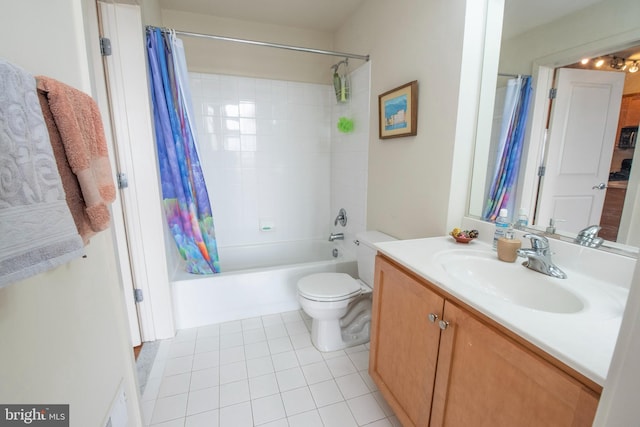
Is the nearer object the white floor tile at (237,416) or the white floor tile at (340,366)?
the white floor tile at (237,416)

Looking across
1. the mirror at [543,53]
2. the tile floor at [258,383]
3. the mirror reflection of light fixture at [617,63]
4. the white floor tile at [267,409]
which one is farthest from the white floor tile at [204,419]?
the mirror reflection of light fixture at [617,63]

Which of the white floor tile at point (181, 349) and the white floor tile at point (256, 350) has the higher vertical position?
the white floor tile at point (256, 350)

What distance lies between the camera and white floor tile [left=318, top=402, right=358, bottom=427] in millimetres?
1310

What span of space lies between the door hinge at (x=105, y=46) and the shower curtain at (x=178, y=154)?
212mm

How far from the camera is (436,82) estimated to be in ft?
4.83

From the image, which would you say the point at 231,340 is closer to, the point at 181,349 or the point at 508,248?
the point at 181,349

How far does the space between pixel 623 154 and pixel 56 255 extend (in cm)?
155

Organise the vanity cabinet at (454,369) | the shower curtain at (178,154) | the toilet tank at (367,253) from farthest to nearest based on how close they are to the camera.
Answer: the toilet tank at (367,253) < the shower curtain at (178,154) < the vanity cabinet at (454,369)

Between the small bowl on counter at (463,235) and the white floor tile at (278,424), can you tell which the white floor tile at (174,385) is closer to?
the white floor tile at (278,424)

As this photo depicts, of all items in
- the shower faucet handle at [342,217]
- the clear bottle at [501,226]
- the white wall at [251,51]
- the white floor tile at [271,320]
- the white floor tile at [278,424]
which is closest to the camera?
the clear bottle at [501,226]

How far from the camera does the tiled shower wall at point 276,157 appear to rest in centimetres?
249

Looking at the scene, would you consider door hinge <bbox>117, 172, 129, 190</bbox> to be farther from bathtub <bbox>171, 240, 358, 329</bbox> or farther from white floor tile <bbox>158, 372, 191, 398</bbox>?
white floor tile <bbox>158, 372, 191, 398</bbox>

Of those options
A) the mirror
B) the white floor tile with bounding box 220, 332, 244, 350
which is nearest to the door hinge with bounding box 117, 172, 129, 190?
the white floor tile with bounding box 220, 332, 244, 350

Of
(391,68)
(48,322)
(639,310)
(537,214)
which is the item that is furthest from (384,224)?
(48,322)
